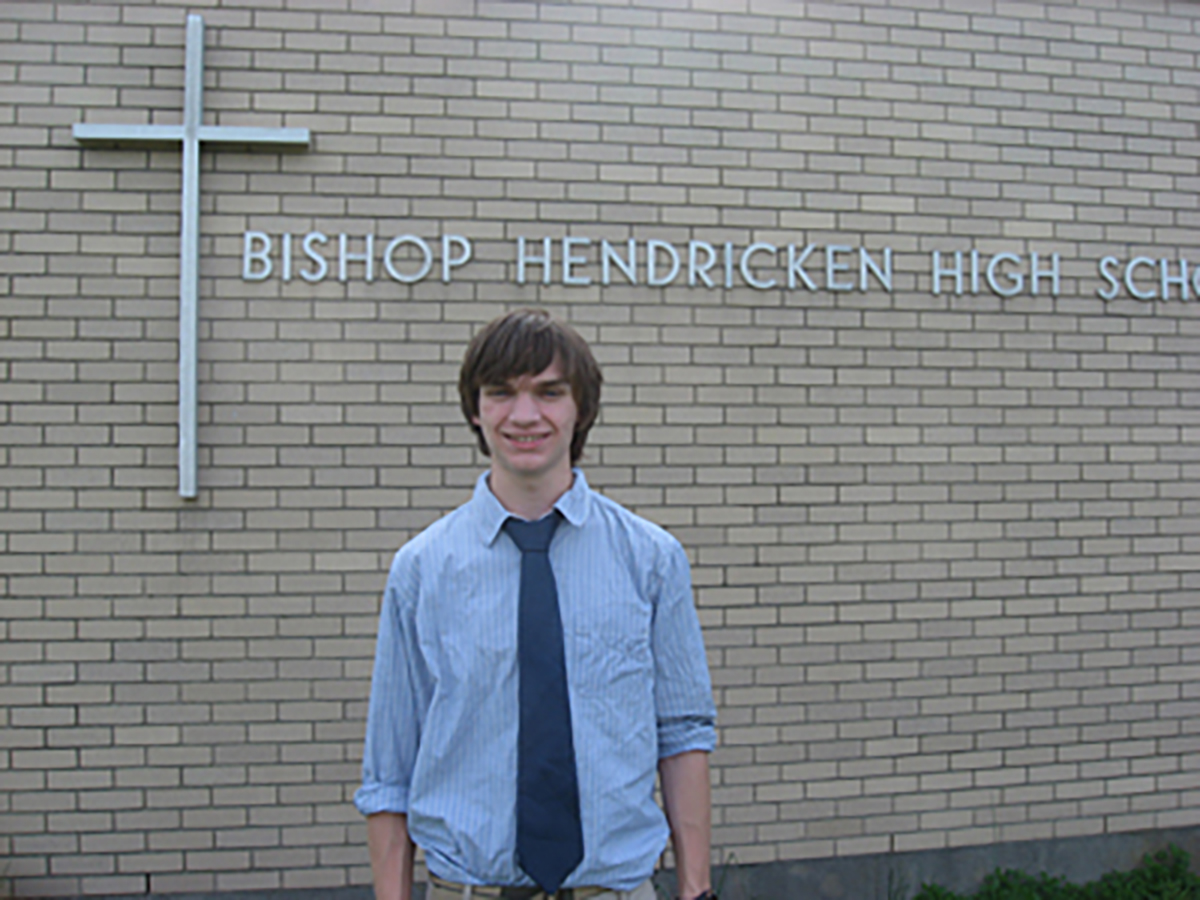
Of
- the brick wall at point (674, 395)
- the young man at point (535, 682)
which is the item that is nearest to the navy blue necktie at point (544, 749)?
the young man at point (535, 682)

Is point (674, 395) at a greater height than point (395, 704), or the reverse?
point (674, 395)

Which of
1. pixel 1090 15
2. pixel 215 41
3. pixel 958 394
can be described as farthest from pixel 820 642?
pixel 215 41

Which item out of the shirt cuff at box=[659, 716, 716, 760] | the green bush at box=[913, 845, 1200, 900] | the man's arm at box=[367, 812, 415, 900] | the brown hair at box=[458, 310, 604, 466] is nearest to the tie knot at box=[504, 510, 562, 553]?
the brown hair at box=[458, 310, 604, 466]

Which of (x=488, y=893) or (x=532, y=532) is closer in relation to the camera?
(x=488, y=893)

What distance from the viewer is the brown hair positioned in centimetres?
192

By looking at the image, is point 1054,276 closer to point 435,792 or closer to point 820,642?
point 820,642

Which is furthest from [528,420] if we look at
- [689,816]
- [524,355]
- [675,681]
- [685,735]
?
[689,816]

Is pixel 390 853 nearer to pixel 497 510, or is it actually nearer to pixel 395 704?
pixel 395 704

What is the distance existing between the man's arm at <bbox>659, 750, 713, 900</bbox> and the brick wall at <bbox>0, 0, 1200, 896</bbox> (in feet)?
7.11

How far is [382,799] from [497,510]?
635 mm

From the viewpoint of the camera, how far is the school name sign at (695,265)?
4020 mm

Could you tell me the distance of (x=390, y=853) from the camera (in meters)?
1.90

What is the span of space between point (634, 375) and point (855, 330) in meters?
1.08

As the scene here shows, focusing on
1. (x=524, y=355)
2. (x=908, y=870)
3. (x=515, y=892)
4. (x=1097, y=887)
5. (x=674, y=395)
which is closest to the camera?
(x=515, y=892)
